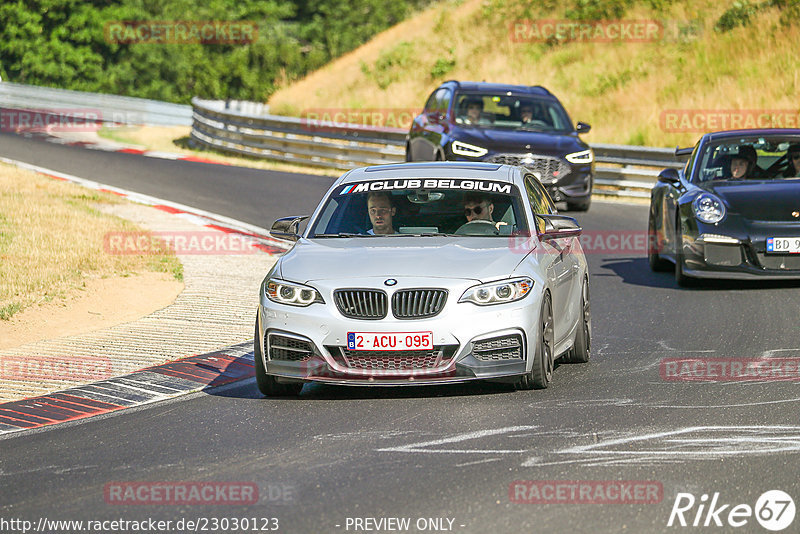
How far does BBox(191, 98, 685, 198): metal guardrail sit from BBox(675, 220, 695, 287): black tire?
9640 mm

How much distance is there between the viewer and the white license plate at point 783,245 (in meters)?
13.0

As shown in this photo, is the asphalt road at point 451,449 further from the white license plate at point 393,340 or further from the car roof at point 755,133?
the car roof at point 755,133

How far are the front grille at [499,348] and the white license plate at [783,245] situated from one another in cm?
557

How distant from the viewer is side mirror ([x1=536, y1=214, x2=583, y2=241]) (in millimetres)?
9203

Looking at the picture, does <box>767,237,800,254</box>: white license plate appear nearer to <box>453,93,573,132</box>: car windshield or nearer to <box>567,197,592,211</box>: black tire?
<box>567,197,592,211</box>: black tire

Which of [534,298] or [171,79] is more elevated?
[534,298]

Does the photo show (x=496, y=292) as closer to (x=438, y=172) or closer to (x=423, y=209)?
(x=423, y=209)

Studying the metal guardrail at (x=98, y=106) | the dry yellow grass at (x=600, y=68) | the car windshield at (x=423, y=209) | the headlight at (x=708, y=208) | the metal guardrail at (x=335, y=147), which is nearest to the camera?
the car windshield at (x=423, y=209)

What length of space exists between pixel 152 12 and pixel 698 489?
75342 millimetres

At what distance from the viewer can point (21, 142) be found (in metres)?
31.8

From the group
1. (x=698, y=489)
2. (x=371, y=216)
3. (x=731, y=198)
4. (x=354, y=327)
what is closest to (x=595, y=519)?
(x=698, y=489)

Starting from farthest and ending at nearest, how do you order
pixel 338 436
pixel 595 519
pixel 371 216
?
pixel 371 216 → pixel 338 436 → pixel 595 519

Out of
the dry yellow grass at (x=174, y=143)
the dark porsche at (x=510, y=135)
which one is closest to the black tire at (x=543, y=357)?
the dark porsche at (x=510, y=135)

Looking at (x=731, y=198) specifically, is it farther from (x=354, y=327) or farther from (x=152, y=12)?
(x=152, y=12)
